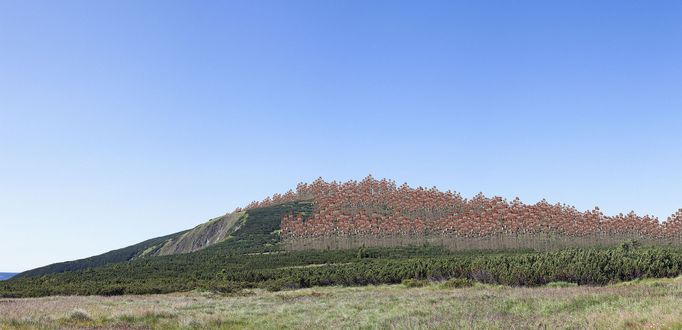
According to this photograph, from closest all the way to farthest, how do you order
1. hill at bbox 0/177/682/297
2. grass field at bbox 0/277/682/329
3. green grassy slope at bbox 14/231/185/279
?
grass field at bbox 0/277/682/329
hill at bbox 0/177/682/297
green grassy slope at bbox 14/231/185/279

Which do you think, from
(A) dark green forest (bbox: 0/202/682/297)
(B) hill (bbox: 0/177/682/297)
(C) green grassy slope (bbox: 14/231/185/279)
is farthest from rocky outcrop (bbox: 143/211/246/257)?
(A) dark green forest (bbox: 0/202/682/297)

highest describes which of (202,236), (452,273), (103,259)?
(202,236)

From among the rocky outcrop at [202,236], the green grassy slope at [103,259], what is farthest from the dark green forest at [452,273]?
the green grassy slope at [103,259]

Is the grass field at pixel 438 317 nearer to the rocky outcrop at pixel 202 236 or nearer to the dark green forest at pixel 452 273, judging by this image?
the dark green forest at pixel 452 273

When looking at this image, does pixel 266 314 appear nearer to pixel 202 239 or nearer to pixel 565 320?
pixel 565 320

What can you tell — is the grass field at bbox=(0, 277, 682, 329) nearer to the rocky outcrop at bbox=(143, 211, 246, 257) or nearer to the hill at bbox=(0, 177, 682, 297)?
the hill at bbox=(0, 177, 682, 297)

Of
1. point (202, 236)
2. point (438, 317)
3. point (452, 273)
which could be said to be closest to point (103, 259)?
point (202, 236)

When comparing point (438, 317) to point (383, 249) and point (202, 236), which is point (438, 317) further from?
point (202, 236)

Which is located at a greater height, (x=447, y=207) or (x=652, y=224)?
(x=447, y=207)

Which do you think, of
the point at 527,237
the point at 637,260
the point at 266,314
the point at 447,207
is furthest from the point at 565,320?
the point at 447,207

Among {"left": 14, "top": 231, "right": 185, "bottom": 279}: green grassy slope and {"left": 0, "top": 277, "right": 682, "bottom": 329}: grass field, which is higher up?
{"left": 14, "top": 231, "right": 185, "bottom": 279}: green grassy slope

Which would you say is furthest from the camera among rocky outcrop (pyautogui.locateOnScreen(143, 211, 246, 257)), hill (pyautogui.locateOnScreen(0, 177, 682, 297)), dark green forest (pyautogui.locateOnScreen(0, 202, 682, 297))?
rocky outcrop (pyautogui.locateOnScreen(143, 211, 246, 257))

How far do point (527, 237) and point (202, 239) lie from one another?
339ft

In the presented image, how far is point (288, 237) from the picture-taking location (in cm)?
13425
